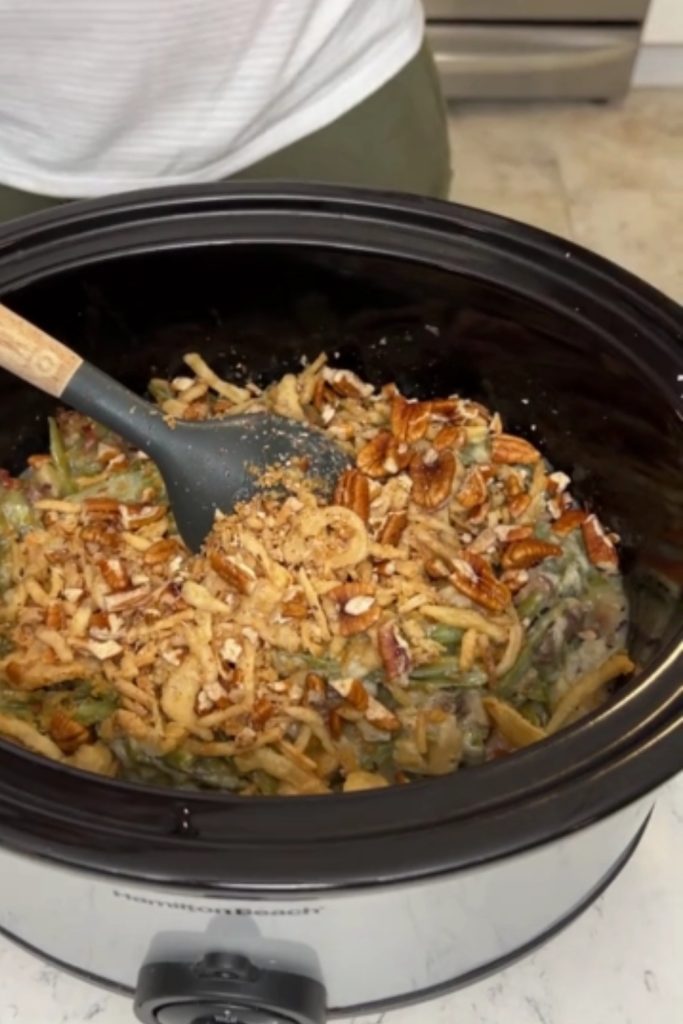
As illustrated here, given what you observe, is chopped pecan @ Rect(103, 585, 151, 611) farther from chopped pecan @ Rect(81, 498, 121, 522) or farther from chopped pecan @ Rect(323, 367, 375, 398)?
chopped pecan @ Rect(323, 367, 375, 398)

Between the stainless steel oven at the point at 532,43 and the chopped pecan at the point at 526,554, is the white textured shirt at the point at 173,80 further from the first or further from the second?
the stainless steel oven at the point at 532,43

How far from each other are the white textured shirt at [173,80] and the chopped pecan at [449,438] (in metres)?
0.37

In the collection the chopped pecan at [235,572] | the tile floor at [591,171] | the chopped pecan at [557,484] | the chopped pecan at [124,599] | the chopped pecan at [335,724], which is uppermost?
the tile floor at [591,171]

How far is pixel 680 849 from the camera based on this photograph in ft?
2.63

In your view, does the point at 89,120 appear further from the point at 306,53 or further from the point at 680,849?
the point at 680,849

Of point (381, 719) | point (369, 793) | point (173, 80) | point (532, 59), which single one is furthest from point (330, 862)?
point (532, 59)

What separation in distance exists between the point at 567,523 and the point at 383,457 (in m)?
0.15

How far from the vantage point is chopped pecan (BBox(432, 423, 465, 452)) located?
0.90 meters

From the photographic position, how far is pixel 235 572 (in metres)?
0.80

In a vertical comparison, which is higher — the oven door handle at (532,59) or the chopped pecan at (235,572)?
the oven door handle at (532,59)

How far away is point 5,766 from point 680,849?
488 mm

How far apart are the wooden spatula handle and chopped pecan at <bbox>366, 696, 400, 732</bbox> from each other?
301 millimetres

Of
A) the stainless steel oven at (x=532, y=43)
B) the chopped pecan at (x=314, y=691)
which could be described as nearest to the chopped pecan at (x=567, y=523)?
the chopped pecan at (x=314, y=691)

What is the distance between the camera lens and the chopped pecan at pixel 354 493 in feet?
2.82
